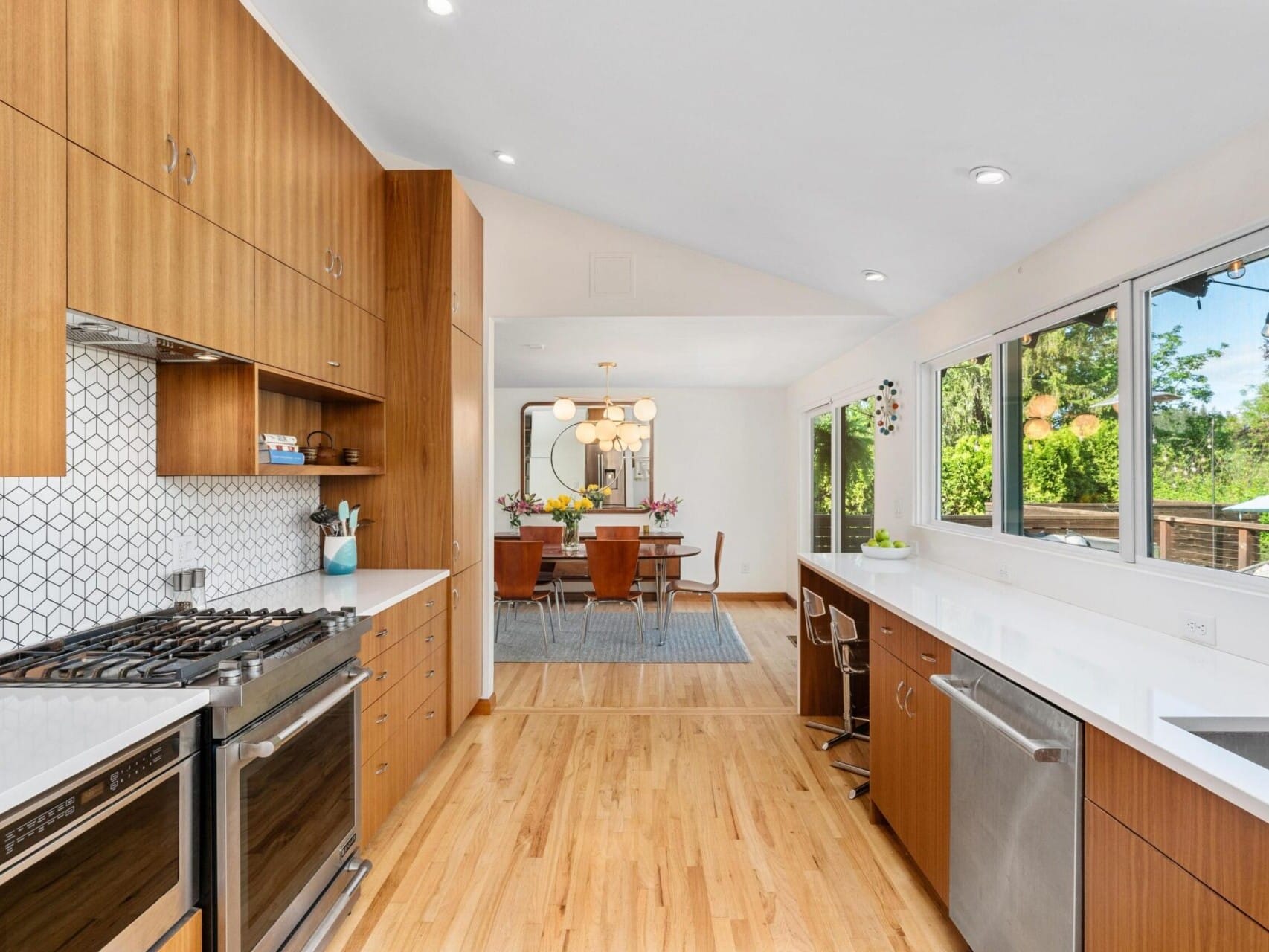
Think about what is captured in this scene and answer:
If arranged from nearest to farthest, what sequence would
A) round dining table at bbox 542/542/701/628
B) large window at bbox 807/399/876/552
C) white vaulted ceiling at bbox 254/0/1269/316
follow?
1. white vaulted ceiling at bbox 254/0/1269/316
2. large window at bbox 807/399/876/552
3. round dining table at bbox 542/542/701/628

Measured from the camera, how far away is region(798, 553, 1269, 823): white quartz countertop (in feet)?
3.63

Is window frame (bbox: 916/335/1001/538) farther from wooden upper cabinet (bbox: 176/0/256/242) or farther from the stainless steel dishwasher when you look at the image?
wooden upper cabinet (bbox: 176/0/256/242)

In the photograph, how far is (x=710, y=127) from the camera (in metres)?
2.59

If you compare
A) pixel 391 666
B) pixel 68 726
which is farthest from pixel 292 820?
pixel 391 666

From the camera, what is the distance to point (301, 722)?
175 cm

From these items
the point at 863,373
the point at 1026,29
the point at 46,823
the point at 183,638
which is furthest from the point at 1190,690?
the point at 863,373

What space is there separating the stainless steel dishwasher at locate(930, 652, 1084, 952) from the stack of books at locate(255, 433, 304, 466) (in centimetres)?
231

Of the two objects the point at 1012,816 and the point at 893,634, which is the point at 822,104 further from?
the point at 1012,816

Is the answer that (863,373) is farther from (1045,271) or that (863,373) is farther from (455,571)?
(455,571)

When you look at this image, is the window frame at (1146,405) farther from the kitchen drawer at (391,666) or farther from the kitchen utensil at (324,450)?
the kitchen utensil at (324,450)

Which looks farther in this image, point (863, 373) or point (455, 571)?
point (863, 373)

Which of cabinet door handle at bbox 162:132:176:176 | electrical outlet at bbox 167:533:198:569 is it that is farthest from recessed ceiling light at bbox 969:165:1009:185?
electrical outlet at bbox 167:533:198:569

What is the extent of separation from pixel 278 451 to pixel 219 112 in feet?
3.64

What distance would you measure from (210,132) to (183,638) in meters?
1.38
